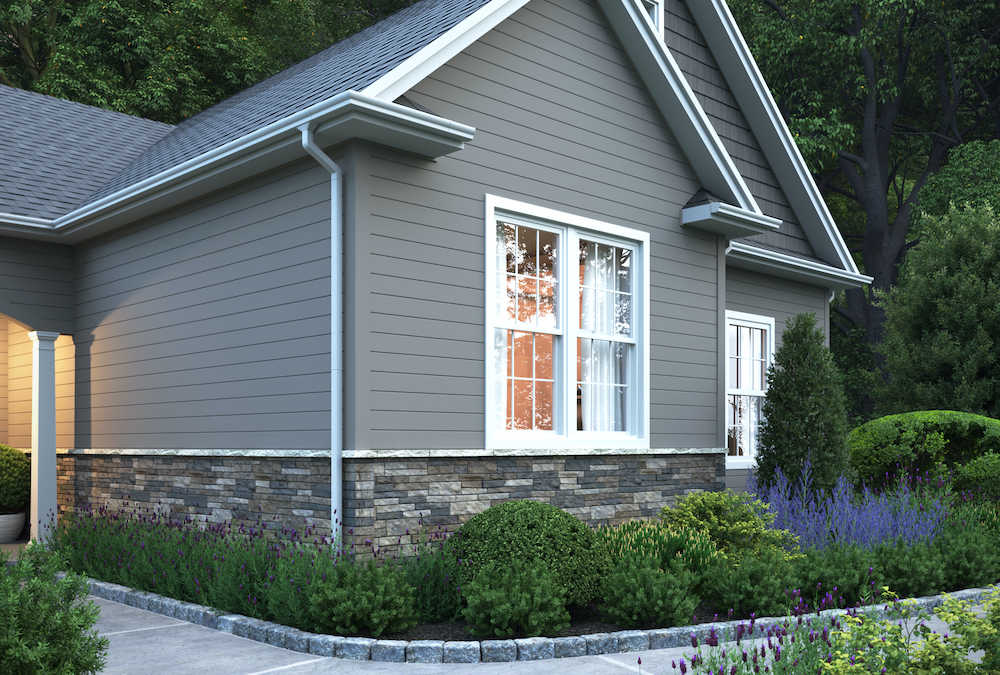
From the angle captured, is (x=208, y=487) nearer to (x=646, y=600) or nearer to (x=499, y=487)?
(x=499, y=487)

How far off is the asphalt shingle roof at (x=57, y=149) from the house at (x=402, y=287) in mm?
74

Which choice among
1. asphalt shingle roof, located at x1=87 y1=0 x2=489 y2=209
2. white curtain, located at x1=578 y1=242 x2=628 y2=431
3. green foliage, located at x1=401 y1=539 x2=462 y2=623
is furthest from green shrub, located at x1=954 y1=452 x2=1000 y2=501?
asphalt shingle roof, located at x1=87 y1=0 x2=489 y2=209

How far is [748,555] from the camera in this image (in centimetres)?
689

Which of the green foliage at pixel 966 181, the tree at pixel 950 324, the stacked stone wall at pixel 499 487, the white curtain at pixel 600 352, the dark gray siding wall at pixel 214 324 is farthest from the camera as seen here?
the green foliage at pixel 966 181

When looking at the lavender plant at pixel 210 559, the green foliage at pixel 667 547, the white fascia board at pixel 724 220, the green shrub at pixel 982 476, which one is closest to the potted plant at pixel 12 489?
the lavender plant at pixel 210 559

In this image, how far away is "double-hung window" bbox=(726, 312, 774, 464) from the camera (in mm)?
12070

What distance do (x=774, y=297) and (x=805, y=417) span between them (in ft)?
11.7

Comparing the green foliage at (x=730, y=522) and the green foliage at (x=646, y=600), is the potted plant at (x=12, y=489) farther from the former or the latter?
the green foliage at (x=646, y=600)

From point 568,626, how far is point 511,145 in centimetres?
436

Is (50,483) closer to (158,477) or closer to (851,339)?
(158,477)

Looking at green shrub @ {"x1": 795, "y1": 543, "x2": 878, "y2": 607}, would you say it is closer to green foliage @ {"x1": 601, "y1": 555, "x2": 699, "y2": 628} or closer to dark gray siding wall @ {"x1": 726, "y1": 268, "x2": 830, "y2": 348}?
green foliage @ {"x1": 601, "y1": 555, "x2": 699, "y2": 628}

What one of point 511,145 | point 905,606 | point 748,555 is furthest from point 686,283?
point 905,606

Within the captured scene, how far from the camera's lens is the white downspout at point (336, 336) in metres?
6.60

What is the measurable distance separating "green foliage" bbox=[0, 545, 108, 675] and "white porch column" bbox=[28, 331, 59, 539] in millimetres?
6437
